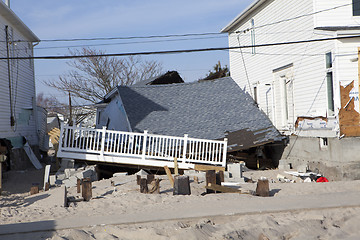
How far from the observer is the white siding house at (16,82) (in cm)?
2005

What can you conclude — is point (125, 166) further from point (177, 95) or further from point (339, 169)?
point (339, 169)

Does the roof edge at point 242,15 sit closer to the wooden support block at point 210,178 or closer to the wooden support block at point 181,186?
the wooden support block at point 210,178

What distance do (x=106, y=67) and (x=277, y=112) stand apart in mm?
23381

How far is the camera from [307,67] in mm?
16266

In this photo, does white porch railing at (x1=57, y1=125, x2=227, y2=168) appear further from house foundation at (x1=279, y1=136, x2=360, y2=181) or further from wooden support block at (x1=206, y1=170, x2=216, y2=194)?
wooden support block at (x1=206, y1=170, x2=216, y2=194)

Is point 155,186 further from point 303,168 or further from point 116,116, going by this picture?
point 116,116

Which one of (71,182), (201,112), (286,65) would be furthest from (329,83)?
(71,182)

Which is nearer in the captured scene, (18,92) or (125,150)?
(125,150)

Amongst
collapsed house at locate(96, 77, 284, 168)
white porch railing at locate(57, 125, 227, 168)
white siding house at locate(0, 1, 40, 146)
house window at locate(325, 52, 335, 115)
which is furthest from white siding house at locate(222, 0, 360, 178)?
white siding house at locate(0, 1, 40, 146)

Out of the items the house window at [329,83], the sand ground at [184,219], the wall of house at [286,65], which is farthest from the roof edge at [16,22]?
the house window at [329,83]

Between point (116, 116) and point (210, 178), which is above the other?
point (116, 116)

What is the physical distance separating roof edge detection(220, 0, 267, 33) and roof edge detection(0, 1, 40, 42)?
37.8ft

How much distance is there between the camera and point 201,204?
7953 mm

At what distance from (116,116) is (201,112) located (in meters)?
4.46
